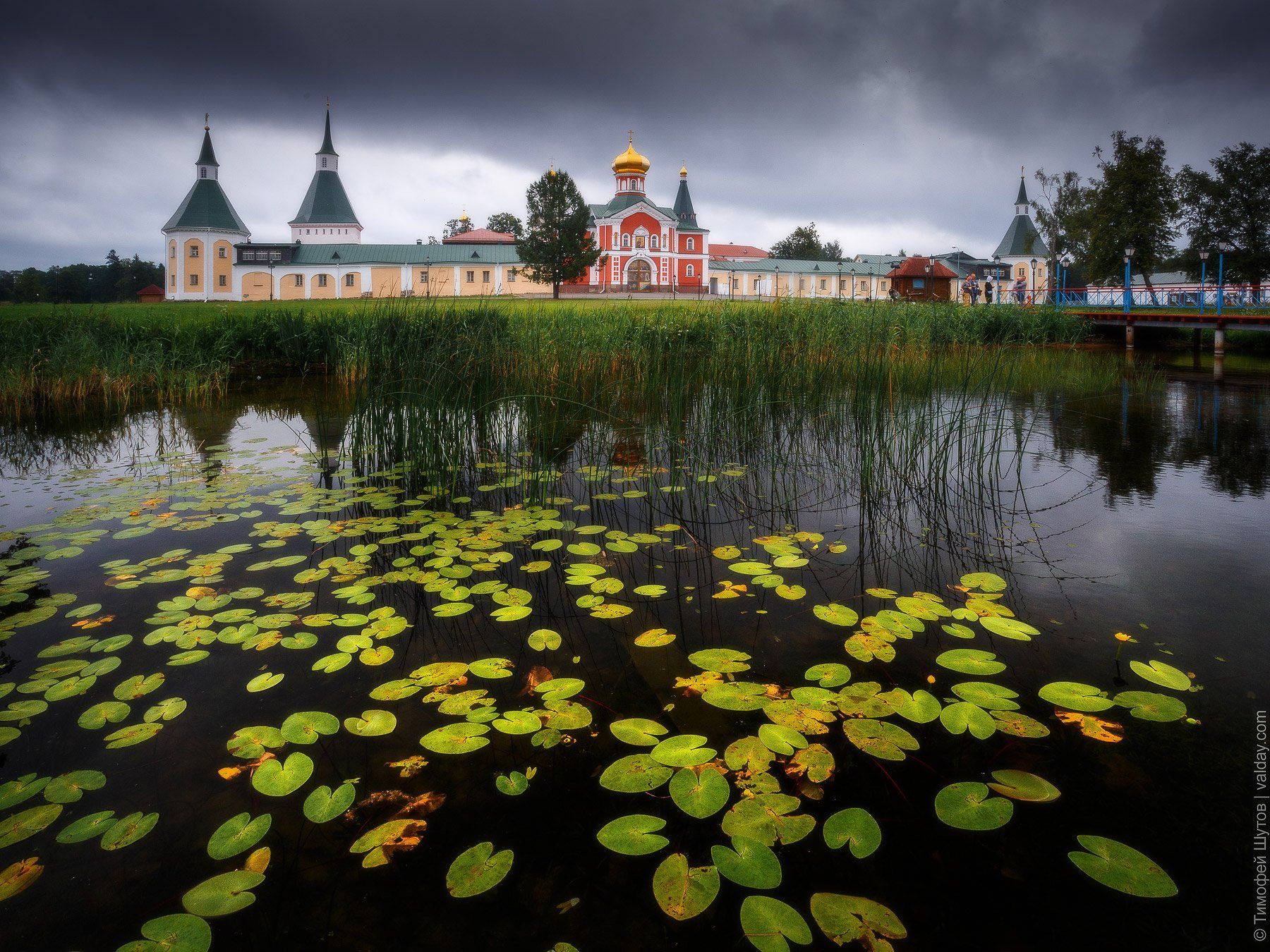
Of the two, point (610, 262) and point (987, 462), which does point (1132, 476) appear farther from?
point (610, 262)

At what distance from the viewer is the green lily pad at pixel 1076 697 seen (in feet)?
5.07

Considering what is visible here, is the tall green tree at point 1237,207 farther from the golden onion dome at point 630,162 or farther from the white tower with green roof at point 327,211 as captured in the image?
the white tower with green roof at point 327,211

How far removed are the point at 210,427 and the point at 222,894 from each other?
5194 mm

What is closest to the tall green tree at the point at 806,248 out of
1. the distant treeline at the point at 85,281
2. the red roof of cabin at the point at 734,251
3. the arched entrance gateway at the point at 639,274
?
the red roof of cabin at the point at 734,251

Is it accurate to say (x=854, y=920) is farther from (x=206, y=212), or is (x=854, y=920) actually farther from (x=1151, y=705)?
(x=206, y=212)

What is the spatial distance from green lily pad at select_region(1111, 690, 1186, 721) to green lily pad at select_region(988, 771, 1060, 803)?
0.38 metres

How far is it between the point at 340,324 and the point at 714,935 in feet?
23.8

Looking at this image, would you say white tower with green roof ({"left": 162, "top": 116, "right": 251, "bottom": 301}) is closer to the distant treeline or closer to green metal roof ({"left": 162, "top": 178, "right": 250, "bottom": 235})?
green metal roof ({"left": 162, "top": 178, "right": 250, "bottom": 235})

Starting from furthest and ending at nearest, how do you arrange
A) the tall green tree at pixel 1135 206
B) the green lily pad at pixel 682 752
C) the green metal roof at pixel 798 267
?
the green metal roof at pixel 798 267 → the tall green tree at pixel 1135 206 → the green lily pad at pixel 682 752

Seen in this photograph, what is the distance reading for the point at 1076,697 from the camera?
1578 millimetres

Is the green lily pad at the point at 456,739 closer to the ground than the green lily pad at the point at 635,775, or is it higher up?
higher up

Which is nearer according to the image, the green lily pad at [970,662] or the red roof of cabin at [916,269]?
the green lily pad at [970,662]

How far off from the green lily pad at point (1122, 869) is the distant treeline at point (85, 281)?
60.7 metres

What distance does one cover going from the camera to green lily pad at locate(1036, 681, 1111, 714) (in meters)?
1.55
